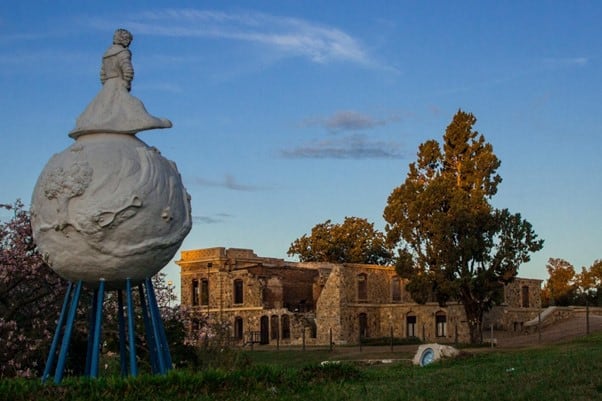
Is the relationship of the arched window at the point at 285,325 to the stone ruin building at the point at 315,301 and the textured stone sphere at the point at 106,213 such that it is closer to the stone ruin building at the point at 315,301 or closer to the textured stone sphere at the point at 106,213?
the stone ruin building at the point at 315,301

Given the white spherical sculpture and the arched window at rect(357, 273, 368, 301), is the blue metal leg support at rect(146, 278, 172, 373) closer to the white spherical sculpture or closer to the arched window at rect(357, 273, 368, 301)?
the white spherical sculpture

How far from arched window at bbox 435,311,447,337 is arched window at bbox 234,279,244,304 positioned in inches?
441

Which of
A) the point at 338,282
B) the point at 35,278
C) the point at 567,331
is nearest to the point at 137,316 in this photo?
the point at 35,278

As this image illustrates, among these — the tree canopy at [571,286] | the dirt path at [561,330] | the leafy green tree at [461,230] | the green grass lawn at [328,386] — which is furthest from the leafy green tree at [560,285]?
the green grass lawn at [328,386]

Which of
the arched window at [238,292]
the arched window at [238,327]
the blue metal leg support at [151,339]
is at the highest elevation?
the arched window at [238,292]

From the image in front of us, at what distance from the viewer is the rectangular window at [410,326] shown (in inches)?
1845

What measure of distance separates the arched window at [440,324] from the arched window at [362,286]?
5382mm

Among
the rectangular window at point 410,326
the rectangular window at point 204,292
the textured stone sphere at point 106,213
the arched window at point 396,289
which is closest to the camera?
the textured stone sphere at point 106,213

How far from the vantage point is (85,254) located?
12008mm

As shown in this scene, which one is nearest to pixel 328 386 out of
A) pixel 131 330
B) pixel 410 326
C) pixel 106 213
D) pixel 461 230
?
pixel 131 330

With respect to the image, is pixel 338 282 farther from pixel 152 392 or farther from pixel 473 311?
pixel 152 392

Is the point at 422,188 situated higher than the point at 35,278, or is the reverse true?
the point at 422,188

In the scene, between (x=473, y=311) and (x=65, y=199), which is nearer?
(x=65, y=199)

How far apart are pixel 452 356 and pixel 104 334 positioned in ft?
24.3
